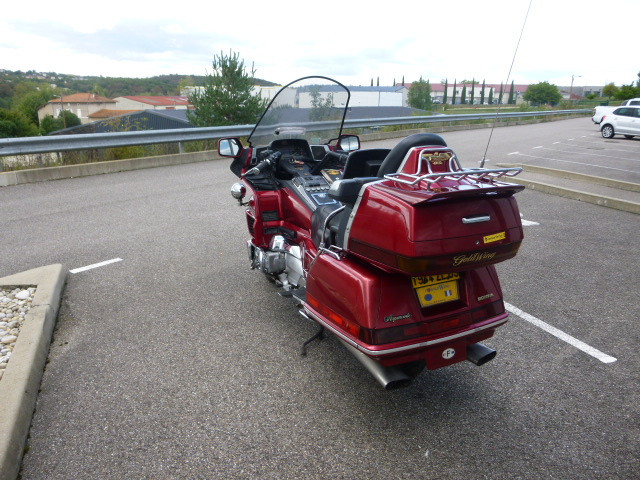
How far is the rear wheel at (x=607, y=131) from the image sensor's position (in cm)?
2167

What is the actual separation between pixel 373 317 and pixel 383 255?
354 millimetres

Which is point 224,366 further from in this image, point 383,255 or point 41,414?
point 383,255

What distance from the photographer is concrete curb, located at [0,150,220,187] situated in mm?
9547

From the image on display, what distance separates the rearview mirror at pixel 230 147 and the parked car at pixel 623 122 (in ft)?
72.2

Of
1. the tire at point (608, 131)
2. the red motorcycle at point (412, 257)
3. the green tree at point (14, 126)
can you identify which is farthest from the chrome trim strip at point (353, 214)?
the green tree at point (14, 126)

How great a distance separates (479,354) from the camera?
3062 mm

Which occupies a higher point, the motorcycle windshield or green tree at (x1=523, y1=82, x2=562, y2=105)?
green tree at (x1=523, y1=82, x2=562, y2=105)

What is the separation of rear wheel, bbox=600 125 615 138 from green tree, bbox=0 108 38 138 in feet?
242

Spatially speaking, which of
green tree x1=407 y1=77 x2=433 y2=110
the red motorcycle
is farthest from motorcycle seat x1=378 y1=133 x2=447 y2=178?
green tree x1=407 y1=77 x2=433 y2=110

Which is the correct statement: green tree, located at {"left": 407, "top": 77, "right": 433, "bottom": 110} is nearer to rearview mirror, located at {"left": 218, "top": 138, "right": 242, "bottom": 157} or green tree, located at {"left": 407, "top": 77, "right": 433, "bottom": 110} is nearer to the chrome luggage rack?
rearview mirror, located at {"left": 218, "top": 138, "right": 242, "bottom": 157}

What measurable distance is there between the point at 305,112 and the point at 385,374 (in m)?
2.93

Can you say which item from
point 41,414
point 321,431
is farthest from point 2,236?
point 321,431

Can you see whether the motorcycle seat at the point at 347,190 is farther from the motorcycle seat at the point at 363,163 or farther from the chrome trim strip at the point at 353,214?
the motorcycle seat at the point at 363,163

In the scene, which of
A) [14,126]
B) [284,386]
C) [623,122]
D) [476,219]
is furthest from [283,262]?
[14,126]
